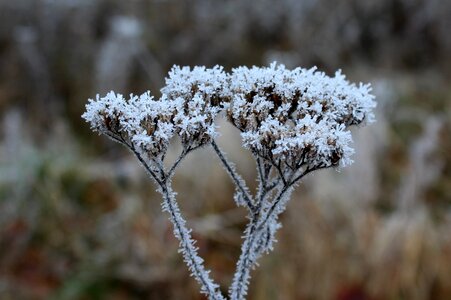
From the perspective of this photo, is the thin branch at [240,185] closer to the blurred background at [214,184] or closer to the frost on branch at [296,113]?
the frost on branch at [296,113]

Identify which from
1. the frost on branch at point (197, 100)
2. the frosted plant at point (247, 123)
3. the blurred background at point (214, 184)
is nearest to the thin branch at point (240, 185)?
the frosted plant at point (247, 123)

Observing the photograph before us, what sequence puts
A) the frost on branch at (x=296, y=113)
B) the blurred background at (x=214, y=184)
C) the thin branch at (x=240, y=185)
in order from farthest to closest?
1. the blurred background at (x=214, y=184)
2. the thin branch at (x=240, y=185)
3. the frost on branch at (x=296, y=113)

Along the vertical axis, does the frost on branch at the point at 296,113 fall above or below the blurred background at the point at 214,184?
Result: below

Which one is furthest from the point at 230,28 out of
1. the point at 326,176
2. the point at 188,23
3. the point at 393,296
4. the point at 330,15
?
Result: the point at 393,296

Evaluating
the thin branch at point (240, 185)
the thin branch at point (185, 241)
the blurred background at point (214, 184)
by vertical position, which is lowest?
the thin branch at point (185, 241)

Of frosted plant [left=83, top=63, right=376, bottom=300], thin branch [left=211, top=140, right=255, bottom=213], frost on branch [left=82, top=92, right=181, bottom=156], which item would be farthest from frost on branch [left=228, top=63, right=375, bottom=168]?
frost on branch [left=82, top=92, right=181, bottom=156]

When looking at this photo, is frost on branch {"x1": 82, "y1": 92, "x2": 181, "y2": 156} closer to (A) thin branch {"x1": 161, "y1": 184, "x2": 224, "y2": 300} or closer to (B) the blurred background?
(A) thin branch {"x1": 161, "y1": 184, "x2": 224, "y2": 300}
